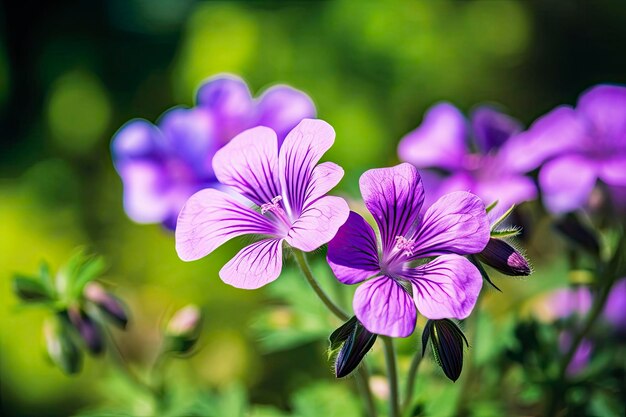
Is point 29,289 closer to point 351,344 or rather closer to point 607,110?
point 351,344

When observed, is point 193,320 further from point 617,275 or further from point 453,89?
point 453,89

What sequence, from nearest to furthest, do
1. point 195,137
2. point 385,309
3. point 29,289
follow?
point 385,309
point 29,289
point 195,137

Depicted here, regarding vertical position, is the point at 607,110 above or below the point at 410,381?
above

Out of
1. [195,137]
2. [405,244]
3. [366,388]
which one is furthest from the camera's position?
[195,137]

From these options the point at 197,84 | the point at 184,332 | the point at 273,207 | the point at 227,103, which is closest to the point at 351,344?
the point at 273,207

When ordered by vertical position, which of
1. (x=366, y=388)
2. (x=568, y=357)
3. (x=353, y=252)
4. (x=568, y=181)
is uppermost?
(x=353, y=252)

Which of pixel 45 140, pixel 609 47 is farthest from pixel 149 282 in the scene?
pixel 609 47

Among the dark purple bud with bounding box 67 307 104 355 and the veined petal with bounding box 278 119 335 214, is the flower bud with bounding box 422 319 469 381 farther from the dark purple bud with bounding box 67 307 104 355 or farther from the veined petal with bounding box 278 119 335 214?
the dark purple bud with bounding box 67 307 104 355

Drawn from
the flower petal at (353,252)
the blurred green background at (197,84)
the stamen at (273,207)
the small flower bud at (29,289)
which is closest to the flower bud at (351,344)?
the flower petal at (353,252)
